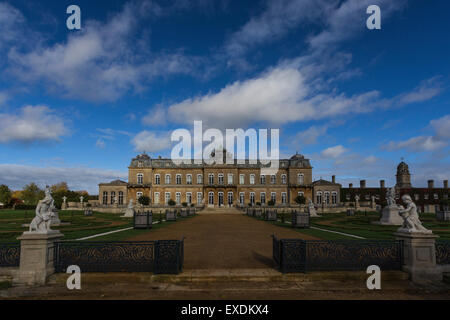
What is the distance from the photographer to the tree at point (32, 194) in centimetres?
6195

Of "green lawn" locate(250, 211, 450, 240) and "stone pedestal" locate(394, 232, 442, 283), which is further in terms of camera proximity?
"green lawn" locate(250, 211, 450, 240)

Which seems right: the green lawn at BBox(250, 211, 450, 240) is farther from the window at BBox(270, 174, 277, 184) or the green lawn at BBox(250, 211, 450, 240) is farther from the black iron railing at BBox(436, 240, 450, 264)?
the window at BBox(270, 174, 277, 184)

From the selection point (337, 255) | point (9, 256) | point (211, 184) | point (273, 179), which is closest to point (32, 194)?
point (211, 184)

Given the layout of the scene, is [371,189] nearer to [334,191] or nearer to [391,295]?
[334,191]

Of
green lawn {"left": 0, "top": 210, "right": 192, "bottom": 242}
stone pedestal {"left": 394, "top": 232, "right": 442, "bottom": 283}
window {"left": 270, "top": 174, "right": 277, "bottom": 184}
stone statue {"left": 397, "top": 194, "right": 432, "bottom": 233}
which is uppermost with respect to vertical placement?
window {"left": 270, "top": 174, "right": 277, "bottom": 184}

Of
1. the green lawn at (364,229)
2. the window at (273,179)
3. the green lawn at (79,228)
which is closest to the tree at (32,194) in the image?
the green lawn at (79,228)

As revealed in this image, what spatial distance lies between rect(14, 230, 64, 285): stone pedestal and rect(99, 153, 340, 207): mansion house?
45.1 meters

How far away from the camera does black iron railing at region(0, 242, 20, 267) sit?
272 inches

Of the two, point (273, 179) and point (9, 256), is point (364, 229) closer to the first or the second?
point (9, 256)

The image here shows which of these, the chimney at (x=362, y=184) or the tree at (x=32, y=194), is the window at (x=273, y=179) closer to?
the chimney at (x=362, y=184)

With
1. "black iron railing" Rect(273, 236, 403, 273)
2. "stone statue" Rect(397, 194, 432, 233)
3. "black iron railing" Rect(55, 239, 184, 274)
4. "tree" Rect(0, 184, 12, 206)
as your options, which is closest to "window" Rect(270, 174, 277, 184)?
"stone statue" Rect(397, 194, 432, 233)

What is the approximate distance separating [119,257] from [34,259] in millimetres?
1996

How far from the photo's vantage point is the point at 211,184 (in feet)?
173
